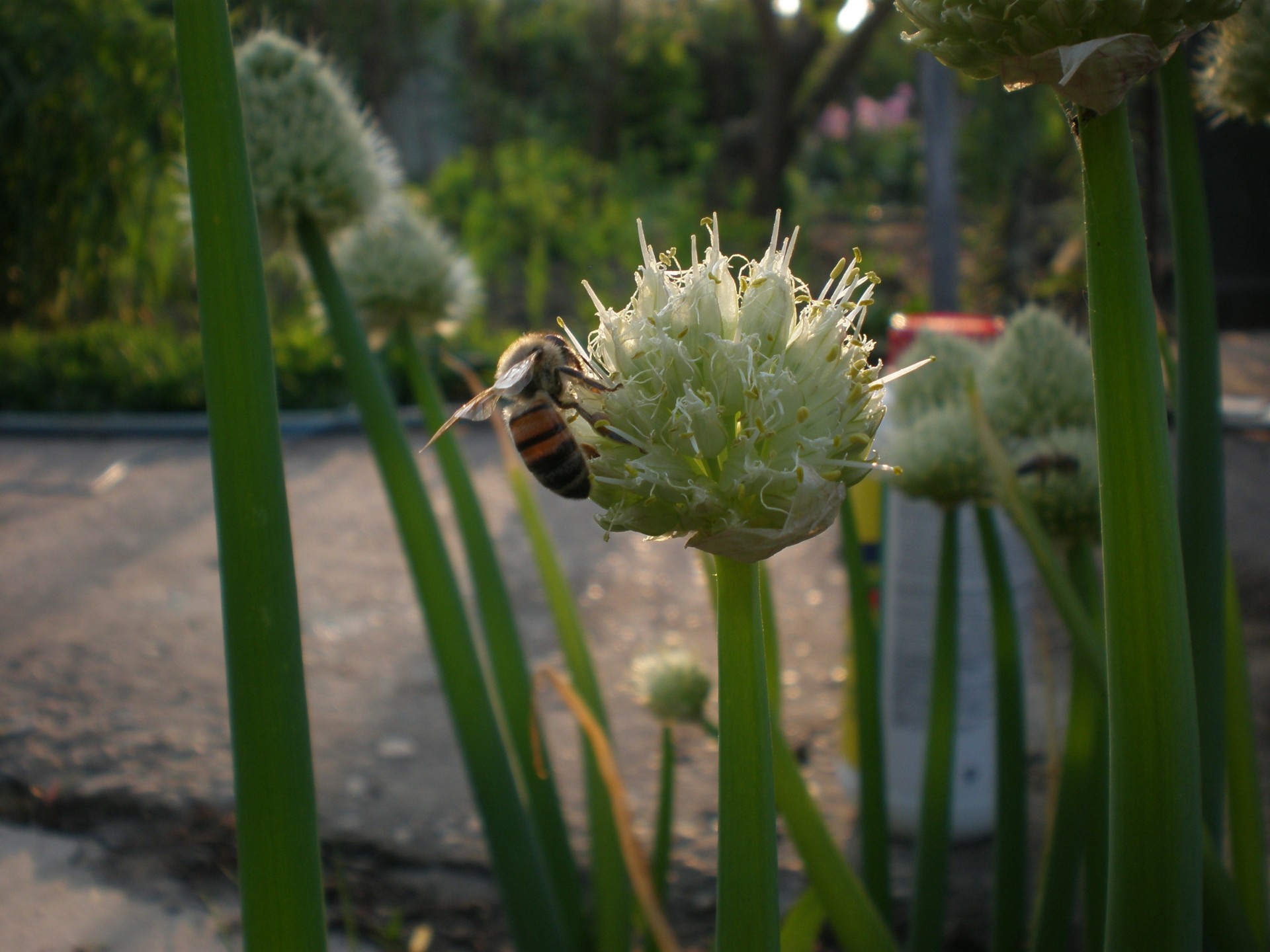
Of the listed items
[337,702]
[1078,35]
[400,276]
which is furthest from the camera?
[337,702]

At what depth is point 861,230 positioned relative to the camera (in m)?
10.3

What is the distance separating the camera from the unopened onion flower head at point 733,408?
503 mm

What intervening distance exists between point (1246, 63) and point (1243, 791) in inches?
25.3

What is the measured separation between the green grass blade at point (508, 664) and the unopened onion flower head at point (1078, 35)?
84 cm

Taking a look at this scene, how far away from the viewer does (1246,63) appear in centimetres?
77

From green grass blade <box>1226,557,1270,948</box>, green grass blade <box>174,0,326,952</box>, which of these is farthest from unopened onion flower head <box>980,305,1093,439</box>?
green grass blade <box>174,0,326,952</box>

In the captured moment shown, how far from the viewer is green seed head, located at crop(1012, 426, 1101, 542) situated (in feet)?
3.06

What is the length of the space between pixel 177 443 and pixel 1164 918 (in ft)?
16.5

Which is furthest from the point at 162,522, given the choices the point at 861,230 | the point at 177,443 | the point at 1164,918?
→ the point at 861,230

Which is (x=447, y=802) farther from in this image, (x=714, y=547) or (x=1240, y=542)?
(x=1240, y=542)

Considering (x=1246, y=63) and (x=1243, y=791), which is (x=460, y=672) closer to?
(x=1243, y=791)

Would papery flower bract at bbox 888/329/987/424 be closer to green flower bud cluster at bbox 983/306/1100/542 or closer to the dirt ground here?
green flower bud cluster at bbox 983/306/1100/542

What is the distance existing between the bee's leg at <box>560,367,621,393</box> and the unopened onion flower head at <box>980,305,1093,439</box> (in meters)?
0.49

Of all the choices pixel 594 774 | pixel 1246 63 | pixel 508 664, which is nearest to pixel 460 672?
pixel 508 664
